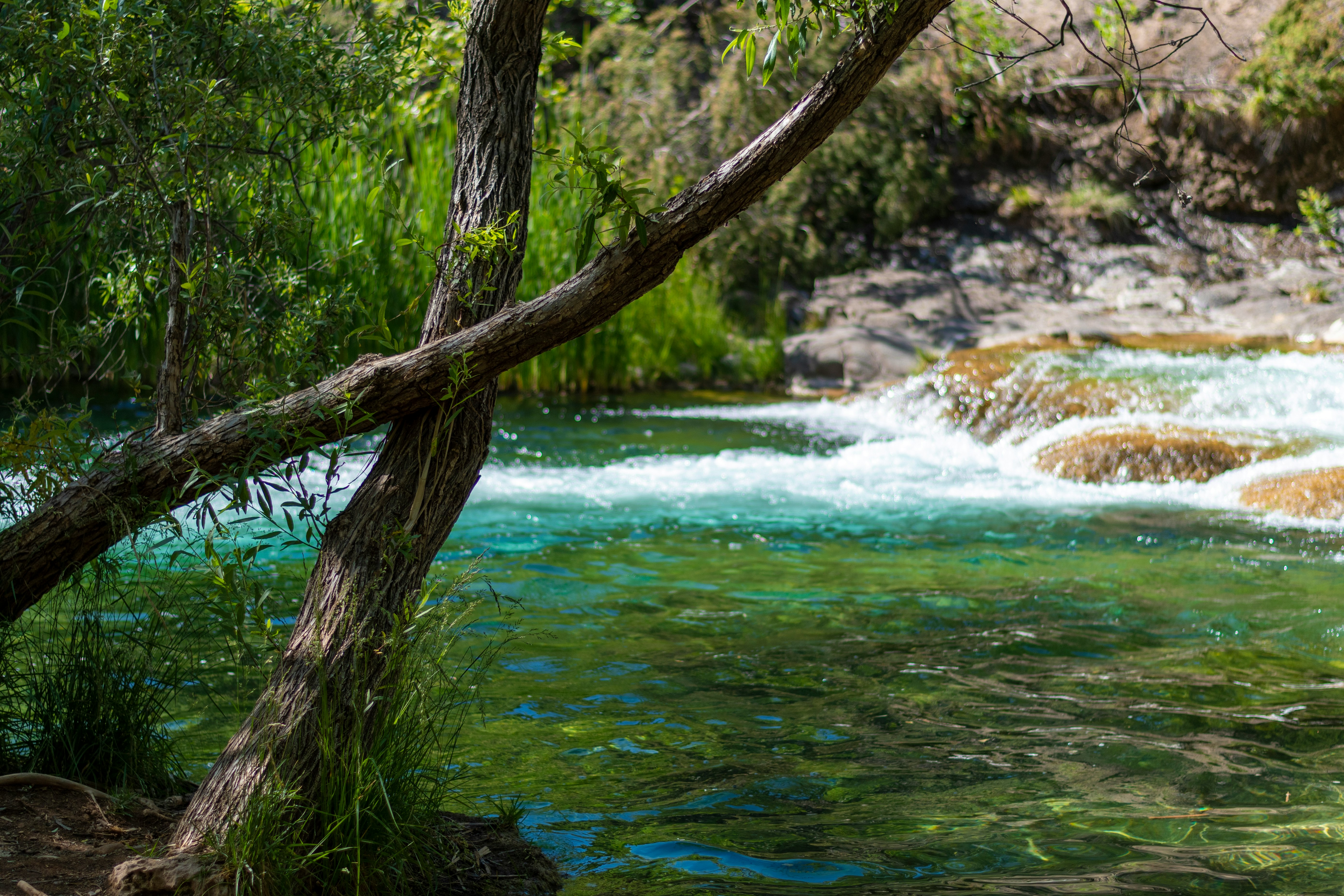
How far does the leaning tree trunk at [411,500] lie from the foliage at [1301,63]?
590 inches

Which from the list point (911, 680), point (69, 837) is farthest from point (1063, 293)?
point (69, 837)

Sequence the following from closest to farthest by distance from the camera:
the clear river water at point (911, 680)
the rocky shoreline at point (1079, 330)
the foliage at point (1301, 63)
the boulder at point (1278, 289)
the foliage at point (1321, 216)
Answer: the clear river water at point (911, 680)
the rocky shoreline at point (1079, 330)
the boulder at point (1278, 289)
the foliage at point (1321, 216)
the foliage at point (1301, 63)

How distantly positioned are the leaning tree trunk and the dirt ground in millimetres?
220

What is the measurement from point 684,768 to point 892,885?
906 mm

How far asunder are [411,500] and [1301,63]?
16243 millimetres

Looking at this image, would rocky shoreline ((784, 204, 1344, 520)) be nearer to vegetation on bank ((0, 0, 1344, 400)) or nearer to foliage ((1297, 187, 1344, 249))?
foliage ((1297, 187, 1344, 249))

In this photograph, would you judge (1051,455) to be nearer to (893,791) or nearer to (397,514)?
(893,791)

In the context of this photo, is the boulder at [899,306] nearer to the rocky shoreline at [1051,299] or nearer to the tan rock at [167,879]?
the rocky shoreline at [1051,299]

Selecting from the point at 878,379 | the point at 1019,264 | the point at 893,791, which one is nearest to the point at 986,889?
the point at 893,791

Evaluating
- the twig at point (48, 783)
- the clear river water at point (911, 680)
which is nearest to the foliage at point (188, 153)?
the twig at point (48, 783)

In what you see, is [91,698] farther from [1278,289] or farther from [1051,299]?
[1278,289]

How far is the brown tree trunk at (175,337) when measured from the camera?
2.80 m

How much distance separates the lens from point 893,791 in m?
3.44

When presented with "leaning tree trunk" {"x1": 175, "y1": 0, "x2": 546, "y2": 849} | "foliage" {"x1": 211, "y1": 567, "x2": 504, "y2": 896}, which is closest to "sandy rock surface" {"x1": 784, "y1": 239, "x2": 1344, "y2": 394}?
"leaning tree trunk" {"x1": 175, "y1": 0, "x2": 546, "y2": 849}
